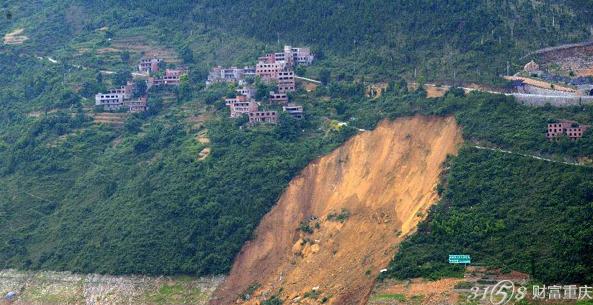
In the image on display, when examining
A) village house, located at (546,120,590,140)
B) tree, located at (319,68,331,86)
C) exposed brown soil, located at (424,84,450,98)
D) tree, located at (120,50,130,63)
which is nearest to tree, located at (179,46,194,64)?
tree, located at (120,50,130,63)

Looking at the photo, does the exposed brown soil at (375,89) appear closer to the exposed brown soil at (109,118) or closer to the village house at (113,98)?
the exposed brown soil at (109,118)

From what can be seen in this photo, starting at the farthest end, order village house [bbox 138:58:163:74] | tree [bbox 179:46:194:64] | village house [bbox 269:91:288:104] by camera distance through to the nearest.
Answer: tree [bbox 179:46:194:64], village house [bbox 138:58:163:74], village house [bbox 269:91:288:104]

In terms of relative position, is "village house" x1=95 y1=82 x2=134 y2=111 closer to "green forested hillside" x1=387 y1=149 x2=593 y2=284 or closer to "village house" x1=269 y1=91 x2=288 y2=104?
"village house" x1=269 y1=91 x2=288 y2=104

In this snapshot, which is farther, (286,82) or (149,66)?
(149,66)

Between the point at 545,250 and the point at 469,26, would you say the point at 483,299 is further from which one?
the point at 469,26

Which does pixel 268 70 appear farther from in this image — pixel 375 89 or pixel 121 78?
pixel 121 78

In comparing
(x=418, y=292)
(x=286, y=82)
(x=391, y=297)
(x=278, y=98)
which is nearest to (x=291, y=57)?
(x=286, y=82)

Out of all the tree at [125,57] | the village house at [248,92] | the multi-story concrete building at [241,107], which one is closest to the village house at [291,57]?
the village house at [248,92]
